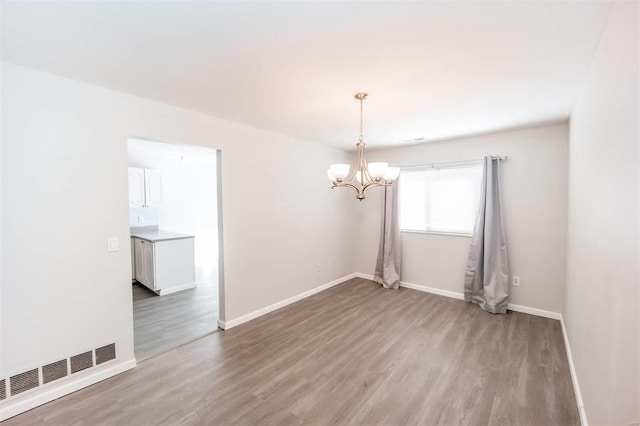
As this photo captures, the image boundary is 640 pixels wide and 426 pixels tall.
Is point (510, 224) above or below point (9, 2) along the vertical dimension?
below

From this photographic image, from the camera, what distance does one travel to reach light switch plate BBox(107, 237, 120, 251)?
235 centimetres

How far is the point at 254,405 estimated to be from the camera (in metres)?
2.04

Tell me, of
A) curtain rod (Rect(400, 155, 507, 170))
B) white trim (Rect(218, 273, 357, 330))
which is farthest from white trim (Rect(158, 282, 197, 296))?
curtain rod (Rect(400, 155, 507, 170))

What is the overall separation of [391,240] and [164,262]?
3.74 metres

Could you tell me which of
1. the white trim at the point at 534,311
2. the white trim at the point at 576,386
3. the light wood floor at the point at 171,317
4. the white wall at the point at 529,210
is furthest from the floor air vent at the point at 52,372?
the white trim at the point at 534,311

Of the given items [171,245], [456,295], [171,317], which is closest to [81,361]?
[171,317]

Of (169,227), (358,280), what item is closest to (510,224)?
(358,280)

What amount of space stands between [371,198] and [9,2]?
14.9 ft

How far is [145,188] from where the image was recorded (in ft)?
17.1

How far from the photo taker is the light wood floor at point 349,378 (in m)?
1.94

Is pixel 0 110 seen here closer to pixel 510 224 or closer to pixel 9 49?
pixel 9 49

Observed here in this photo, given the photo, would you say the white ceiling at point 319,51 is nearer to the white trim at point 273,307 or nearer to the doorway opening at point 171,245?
the doorway opening at point 171,245

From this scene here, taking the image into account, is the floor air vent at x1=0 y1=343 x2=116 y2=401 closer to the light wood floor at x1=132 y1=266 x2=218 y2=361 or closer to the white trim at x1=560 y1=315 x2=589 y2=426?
the light wood floor at x1=132 y1=266 x2=218 y2=361

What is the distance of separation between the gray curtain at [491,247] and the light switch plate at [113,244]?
4.21 metres
